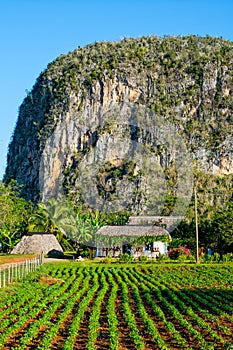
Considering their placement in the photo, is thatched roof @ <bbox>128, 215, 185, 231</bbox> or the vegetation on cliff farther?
the vegetation on cliff

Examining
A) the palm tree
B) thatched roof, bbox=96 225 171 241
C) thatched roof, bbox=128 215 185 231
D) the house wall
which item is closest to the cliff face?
thatched roof, bbox=128 215 185 231


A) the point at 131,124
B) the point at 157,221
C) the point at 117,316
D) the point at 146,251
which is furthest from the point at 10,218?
the point at 131,124

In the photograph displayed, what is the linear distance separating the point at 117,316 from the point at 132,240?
44.4m

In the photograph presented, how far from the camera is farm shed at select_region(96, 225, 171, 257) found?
6091 centimetres

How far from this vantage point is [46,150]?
122 meters

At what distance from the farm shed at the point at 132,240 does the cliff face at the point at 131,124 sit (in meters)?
34.2

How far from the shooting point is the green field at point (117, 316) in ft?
46.1

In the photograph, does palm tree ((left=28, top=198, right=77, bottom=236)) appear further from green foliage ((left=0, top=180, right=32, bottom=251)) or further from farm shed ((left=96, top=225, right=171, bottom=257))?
farm shed ((left=96, top=225, right=171, bottom=257))

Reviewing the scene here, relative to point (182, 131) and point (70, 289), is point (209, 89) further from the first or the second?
point (70, 289)

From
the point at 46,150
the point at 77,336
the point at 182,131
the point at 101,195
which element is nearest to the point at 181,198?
the point at 101,195

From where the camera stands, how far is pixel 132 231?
208 ft

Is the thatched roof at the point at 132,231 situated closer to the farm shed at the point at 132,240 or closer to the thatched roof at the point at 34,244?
the farm shed at the point at 132,240

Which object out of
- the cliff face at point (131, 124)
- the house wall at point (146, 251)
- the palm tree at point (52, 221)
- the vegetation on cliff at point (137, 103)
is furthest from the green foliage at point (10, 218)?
the vegetation on cliff at point (137, 103)

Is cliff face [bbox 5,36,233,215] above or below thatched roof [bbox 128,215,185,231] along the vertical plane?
above
